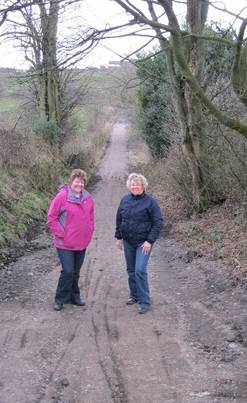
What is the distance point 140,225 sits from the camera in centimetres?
799

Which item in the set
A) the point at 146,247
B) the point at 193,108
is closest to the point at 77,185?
the point at 146,247

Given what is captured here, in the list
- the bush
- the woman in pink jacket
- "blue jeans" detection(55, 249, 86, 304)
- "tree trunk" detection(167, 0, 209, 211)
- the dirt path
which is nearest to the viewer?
the dirt path

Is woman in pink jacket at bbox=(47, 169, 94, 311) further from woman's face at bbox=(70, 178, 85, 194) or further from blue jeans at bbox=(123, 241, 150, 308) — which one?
blue jeans at bbox=(123, 241, 150, 308)

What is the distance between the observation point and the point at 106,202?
22672mm

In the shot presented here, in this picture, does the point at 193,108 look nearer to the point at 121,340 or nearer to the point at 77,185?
the point at 77,185

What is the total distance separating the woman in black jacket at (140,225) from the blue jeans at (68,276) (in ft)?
2.81

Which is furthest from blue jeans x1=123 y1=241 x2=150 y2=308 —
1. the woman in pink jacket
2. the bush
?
the bush

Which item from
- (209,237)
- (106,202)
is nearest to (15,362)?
(209,237)

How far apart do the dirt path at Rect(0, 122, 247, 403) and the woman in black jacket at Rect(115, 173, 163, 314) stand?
0.41 m

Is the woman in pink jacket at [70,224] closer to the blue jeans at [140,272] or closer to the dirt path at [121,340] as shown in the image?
the dirt path at [121,340]

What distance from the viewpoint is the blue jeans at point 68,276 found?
8.16 metres

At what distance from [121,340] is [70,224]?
2.05 m

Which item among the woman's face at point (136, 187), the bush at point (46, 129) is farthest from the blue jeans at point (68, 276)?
the bush at point (46, 129)

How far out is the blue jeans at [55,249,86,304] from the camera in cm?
816
